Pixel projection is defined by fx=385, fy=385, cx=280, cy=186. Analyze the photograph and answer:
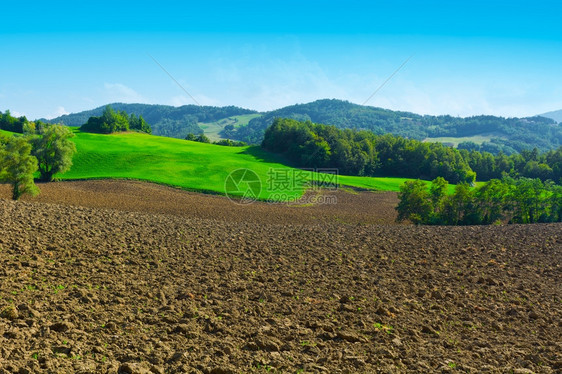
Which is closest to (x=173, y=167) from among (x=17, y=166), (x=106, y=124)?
(x=17, y=166)

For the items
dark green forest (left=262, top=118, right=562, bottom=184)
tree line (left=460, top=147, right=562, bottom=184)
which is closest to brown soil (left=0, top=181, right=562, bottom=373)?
dark green forest (left=262, top=118, right=562, bottom=184)

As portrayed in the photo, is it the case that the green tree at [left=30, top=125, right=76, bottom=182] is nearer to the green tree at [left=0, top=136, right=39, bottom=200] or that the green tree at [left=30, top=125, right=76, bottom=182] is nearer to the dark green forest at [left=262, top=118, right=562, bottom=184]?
the green tree at [left=0, top=136, right=39, bottom=200]

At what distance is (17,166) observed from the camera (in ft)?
110

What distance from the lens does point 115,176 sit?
5406 cm

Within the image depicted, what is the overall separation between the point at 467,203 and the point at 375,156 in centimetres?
5536

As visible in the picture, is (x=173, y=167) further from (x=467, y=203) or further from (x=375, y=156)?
(x=375, y=156)

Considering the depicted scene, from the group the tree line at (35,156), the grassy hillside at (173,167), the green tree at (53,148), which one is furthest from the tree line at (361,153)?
the tree line at (35,156)

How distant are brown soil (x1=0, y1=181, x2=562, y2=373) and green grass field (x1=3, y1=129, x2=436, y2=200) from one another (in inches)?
1173

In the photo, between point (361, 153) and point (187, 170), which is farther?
point (361, 153)

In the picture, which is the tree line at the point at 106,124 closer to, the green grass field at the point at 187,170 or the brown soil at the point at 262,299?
the green grass field at the point at 187,170

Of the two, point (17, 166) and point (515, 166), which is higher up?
point (515, 166)

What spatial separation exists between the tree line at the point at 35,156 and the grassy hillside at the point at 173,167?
15.9ft

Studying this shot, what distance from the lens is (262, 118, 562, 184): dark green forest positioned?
8544cm

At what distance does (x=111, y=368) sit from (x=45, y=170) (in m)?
50.7
